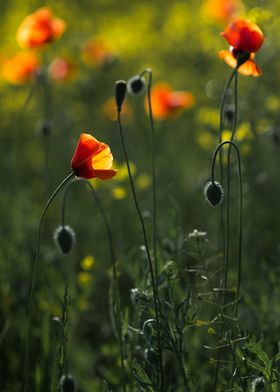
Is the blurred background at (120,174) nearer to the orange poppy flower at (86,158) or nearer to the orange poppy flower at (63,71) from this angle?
the orange poppy flower at (63,71)

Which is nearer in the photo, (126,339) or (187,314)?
(187,314)

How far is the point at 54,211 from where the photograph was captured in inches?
210

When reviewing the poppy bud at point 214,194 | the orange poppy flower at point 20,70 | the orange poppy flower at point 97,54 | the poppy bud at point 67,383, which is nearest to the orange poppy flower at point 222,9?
the orange poppy flower at point 97,54

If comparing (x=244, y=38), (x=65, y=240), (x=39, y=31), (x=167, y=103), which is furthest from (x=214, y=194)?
(x=167, y=103)

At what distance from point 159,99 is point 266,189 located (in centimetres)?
90

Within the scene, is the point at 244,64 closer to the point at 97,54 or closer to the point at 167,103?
the point at 167,103

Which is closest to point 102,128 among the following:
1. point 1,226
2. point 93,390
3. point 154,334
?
point 1,226

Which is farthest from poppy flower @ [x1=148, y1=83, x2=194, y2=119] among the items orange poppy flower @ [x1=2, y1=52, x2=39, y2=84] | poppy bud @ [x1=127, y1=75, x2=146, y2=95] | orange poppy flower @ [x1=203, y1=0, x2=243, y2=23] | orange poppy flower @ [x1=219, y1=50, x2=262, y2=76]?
orange poppy flower @ [x1=219, y1=50, x2=262, y2=76]

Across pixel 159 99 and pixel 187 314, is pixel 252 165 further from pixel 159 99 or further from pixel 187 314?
pixel 187 314

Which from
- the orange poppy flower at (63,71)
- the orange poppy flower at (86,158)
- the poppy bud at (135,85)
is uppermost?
the poppy bud at (135,85)

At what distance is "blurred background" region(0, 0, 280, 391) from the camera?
10.4 ft

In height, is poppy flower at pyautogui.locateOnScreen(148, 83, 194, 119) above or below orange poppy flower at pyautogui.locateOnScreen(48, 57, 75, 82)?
below

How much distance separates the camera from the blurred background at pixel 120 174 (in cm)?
316

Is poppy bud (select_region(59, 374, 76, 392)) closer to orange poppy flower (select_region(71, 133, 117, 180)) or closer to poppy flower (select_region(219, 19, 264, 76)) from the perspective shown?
orange poppy flower (select_region(71, 133, 117, 180))
